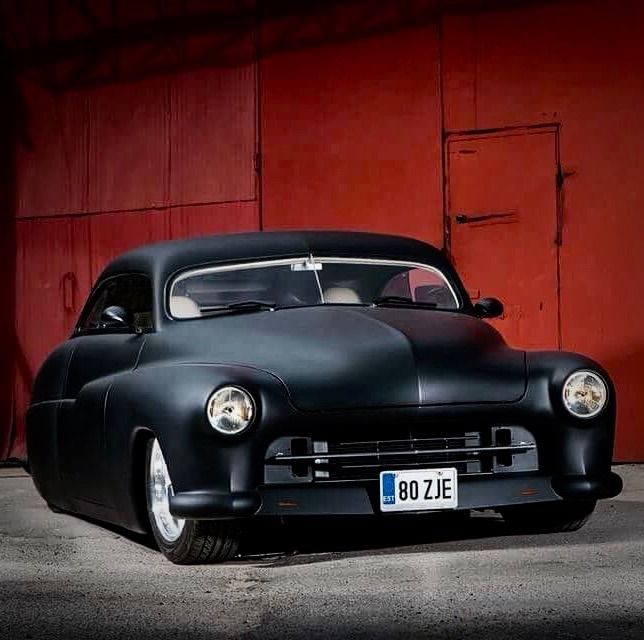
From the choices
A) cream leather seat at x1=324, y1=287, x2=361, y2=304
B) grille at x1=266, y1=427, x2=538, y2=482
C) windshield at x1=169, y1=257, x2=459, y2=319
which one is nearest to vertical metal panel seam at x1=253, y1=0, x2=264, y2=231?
windshield at x1=169, y1=257, x2=459, y2=319

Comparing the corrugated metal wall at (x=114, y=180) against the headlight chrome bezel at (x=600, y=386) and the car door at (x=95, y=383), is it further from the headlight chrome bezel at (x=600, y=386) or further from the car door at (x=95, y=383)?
the headlight chrome bezel at (x=600, y=386)

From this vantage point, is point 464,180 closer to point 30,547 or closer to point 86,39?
point 86,39

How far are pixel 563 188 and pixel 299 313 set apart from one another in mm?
6005

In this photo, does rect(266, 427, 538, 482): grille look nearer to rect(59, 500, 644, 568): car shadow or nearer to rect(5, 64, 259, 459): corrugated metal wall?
rect(59, 500, 644, 568): car shadow

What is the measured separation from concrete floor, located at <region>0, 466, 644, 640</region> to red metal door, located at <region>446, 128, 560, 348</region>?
4.88m

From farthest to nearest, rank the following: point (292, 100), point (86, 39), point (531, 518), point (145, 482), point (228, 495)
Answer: point (86, 39), point (292, 100), point (531, 518), point (145, 482), point (228, 495)

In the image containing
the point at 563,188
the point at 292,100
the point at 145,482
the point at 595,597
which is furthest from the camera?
the point at 292,100

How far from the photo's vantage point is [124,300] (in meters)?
7.63

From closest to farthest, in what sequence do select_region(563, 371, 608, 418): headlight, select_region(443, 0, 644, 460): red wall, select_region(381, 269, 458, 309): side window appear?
select_region(563, 371, 608, 418): headlight, select_region(381, 269, 458, 309): side window, select_region(443, 0, 644, 460): red wall

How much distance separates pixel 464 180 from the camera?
1259cm

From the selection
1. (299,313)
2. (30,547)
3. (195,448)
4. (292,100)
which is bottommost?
(30,547)

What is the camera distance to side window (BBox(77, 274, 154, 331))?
7191mm

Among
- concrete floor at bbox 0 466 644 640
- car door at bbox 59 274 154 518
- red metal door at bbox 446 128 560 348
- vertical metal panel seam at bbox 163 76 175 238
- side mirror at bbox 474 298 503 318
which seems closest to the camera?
concrete floor at bbox 0 466 644 640

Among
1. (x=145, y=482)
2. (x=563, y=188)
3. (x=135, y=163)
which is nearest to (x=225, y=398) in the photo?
(x=145, y=482)
